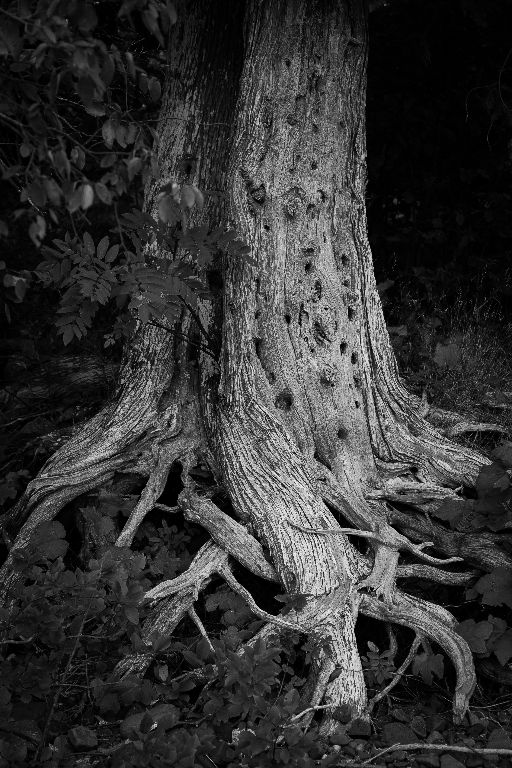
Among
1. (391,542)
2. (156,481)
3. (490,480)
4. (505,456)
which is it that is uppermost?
(505,456)

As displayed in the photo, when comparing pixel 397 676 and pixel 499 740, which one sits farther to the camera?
pixel 397 676

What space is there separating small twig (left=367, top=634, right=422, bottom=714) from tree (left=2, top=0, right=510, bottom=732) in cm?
20

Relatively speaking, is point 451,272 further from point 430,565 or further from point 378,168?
point 430,565

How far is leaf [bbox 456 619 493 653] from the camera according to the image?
11.6 ft

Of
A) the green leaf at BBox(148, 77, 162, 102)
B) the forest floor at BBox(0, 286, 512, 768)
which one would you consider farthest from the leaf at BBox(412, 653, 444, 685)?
the green leaf at BBox(148, 77, 162, 102)

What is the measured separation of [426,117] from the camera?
6.85m

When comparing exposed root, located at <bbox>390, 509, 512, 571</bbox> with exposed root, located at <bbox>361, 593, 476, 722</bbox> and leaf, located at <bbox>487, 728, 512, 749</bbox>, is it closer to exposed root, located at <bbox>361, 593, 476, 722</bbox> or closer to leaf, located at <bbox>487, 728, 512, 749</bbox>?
exposed root, located at <bbox>361, 593, 476, 722</bbox>

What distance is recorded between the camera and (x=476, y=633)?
11.7 feet

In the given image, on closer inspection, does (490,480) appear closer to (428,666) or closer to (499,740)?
(428,666)

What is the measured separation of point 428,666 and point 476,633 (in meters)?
0.29

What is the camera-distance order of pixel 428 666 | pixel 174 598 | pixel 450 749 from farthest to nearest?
pixel 174 598, pixel 428 666, pixel 450 749

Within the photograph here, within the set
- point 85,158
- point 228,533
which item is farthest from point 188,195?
point 228,533

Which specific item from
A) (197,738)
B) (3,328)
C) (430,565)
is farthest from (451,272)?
(197,738)

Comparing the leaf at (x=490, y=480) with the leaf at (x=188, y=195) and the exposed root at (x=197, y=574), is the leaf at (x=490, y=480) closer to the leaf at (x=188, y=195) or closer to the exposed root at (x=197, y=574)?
the exposed root at (x=197, y=574)
